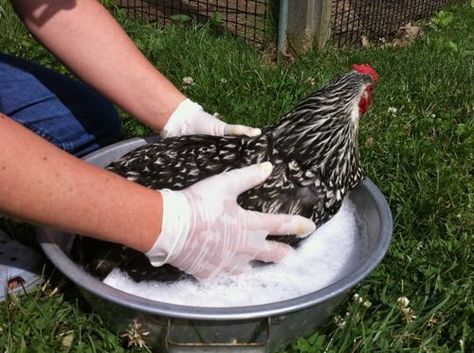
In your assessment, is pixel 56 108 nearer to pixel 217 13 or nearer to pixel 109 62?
pixel 109 62

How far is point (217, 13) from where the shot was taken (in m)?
3.84

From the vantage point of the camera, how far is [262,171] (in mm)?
1728

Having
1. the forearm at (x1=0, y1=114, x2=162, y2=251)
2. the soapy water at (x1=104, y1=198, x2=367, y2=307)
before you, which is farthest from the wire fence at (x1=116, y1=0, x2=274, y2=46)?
the forearm at (x1=0, y1=114, x2=162, y2=251)

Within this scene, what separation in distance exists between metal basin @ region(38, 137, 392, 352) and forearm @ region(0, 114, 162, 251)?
→ 0.14 m

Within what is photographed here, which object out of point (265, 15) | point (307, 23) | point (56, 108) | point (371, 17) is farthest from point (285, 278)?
point (371, 17)

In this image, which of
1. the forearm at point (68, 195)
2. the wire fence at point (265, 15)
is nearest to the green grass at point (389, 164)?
the wire fence at point (265, 15)

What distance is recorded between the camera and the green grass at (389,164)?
1.73m

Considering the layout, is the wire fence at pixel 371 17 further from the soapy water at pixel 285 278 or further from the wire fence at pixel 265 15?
the soapy water at pixel 285 278

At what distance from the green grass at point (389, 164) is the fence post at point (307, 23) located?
0.35 ft

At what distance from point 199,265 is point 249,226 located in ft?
0.52

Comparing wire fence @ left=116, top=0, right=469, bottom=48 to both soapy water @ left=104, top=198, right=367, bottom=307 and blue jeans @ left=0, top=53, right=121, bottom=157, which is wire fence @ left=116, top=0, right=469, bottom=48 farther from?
soapy water @ left=104, top=198, right=367, bottom=307

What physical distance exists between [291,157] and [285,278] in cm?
34

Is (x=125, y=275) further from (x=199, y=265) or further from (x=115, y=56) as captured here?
(x=115, y=56)

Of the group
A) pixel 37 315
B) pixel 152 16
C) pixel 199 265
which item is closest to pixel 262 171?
pixel 199 265
